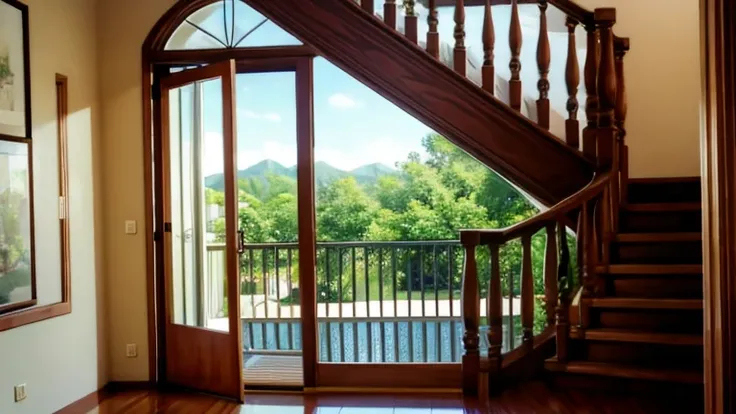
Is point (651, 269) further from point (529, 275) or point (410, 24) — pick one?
point (410, 24)

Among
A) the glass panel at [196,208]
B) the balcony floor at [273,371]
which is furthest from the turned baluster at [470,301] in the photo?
the glass panel at [196,208]

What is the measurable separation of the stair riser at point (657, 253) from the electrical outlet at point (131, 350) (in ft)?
9.70

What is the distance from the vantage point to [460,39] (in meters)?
3.19

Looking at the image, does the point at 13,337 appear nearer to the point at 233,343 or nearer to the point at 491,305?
the point at 233,343

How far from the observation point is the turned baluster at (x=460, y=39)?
3.16 metres

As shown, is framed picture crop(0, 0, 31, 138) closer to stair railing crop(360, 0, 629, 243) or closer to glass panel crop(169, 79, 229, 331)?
glass panel crop(169, 79, 229, 331)

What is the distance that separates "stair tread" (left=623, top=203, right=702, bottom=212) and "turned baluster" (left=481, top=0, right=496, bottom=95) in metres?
0.96

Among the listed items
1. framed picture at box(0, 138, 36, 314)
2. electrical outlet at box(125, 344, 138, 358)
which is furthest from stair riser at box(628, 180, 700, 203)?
framed picture at box(0, 138, 36, 314)

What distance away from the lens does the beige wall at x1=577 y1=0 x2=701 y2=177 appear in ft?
13.0

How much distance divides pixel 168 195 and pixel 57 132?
0.77 metres

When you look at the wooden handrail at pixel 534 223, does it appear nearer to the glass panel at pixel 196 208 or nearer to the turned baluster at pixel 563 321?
the turned baluster at pixel 563 321

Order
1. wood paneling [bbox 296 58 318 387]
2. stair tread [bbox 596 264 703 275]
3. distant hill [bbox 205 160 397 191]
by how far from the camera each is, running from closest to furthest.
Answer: stair tread [bbox 596 264 703 275]
wood paneling [bbox 296 58 318 387]
distant hill [bbox 205 160 397 191]

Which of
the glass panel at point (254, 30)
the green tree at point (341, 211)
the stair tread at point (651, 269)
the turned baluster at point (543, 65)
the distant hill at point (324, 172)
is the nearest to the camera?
the stair tread at point (651, 269)

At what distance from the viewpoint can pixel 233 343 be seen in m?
3.59
